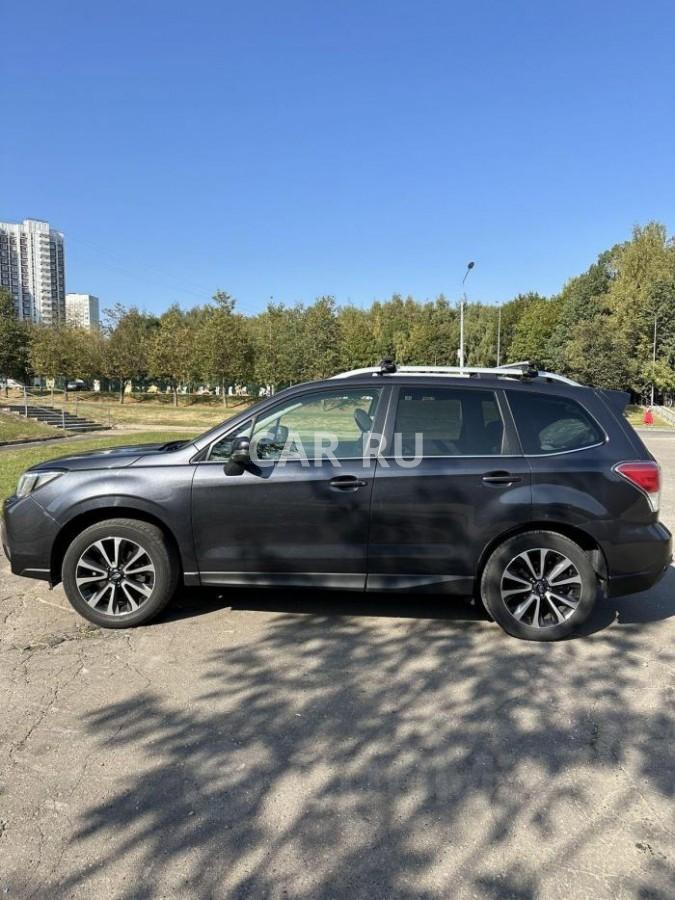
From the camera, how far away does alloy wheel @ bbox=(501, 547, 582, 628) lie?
3.95 m

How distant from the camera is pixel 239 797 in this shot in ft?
8.01

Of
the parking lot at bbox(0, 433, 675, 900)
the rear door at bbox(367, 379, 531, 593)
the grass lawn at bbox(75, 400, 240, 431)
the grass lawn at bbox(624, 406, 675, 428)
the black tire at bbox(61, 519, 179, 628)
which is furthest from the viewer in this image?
the grass lawn at bbox(624, 406, 675, 428)

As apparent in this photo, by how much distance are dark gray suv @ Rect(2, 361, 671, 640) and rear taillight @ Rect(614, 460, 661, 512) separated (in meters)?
0.01

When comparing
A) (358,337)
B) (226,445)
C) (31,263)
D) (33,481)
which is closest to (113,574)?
(33,481)

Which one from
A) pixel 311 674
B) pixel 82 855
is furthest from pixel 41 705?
pixel 311 674

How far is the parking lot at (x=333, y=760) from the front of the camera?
208 cm

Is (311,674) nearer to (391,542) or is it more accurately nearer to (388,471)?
(391,542)

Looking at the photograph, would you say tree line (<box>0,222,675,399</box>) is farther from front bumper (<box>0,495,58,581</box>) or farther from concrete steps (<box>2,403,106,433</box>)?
front bumper (<box>0,495,58,581</box>)

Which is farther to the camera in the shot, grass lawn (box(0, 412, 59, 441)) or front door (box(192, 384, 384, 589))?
grass lawn (box(0, 412, 59, 441))

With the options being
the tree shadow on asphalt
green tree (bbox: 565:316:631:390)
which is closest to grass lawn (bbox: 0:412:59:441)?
the tree shadow on asphalt

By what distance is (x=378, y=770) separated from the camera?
2627 millimetres

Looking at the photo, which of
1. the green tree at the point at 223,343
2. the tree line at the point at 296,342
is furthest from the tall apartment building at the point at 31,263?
the green tree at the point at 223,343

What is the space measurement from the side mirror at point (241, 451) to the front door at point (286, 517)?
0.07 metres

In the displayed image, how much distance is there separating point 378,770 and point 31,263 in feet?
316
